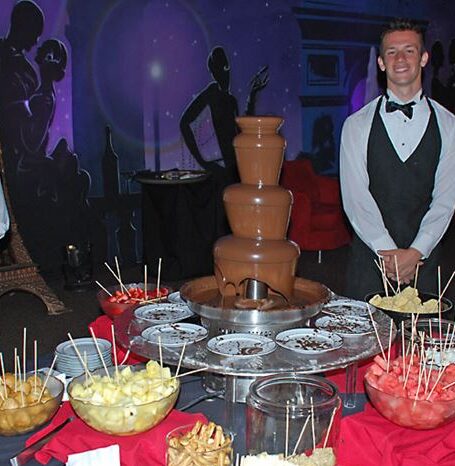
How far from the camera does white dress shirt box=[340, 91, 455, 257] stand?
3.03 m

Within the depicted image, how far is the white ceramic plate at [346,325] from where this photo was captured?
216 centimetres

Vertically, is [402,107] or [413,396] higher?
[402,107]

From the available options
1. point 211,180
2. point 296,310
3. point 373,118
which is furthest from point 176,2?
point 296,310

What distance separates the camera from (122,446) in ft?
Answer: 5.81

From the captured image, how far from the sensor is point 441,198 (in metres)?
3.05

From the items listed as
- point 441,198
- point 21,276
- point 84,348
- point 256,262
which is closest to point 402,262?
point 441,198

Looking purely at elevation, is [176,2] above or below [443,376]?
above

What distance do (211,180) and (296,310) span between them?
4.35 metres

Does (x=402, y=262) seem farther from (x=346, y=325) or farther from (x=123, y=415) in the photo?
(x=123, y=415)

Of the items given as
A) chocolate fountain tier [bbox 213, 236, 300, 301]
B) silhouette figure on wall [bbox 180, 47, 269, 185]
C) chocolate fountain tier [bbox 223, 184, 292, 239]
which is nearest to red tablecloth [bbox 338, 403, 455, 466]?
chocolate fountain tier [bbox 213, 236, 300, 301]

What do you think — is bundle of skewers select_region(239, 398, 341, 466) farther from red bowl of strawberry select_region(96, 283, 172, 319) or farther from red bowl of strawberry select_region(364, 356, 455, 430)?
red bowl of strawberry select_region(96, 283, 172, 319)

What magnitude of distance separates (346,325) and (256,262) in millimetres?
333

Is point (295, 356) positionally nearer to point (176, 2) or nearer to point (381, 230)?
point (381, 230)

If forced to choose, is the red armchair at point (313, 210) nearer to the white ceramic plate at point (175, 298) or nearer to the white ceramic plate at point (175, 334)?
the white ceramic plate at point (175, 298)
